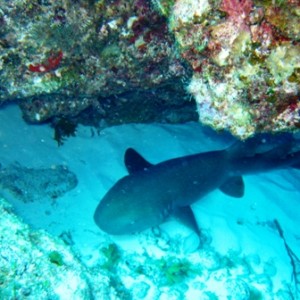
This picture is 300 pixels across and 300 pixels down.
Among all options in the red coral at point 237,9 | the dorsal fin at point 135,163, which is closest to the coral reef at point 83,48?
the red coral at point 237,9

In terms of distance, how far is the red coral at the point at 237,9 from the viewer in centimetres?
235

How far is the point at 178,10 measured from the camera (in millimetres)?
2643

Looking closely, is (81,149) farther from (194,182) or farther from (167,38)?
(167,38)

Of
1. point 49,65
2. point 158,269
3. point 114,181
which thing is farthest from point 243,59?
point 114,181

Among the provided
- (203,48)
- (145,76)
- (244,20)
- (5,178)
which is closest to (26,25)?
(145,76)

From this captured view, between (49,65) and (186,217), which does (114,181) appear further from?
(49,65)

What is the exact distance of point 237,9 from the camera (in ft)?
7.88

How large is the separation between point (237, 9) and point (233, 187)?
4398 mm

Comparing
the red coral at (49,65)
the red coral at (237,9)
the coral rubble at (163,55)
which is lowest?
the red coral at (49,65)

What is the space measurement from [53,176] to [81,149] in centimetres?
96

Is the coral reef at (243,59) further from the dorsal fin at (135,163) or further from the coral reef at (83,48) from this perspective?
the dorsal fin at (135,163)

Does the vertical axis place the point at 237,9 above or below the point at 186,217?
above

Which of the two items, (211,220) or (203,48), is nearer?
(203,48)

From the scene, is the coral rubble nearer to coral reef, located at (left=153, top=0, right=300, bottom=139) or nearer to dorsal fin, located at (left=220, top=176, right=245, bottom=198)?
coral reef, located at (left=153, top=0, right=300, bottom=139)
